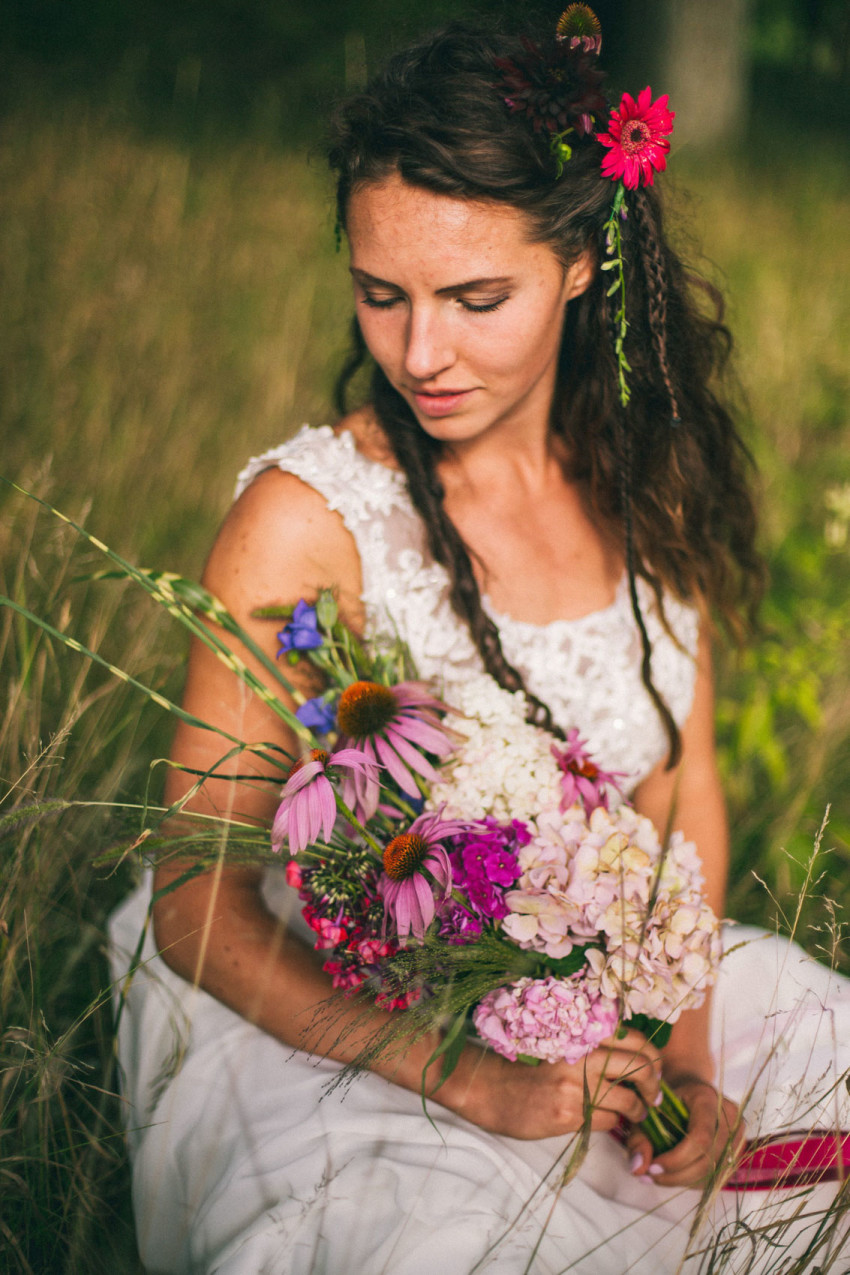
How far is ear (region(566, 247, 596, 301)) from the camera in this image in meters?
1.69

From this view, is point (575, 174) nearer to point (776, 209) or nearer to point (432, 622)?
point (432, 622)

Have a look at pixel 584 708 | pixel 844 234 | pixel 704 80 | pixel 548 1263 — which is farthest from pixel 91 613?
pixel 704 80

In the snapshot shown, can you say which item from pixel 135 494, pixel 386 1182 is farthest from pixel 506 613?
pixel 135 494

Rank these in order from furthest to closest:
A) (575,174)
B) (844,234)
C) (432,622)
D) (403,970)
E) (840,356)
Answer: (844,234) < (840,356) < (432,622) < (575,174) < (403,970)

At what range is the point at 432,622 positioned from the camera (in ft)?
5.92

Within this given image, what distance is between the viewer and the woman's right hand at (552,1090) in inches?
52.9

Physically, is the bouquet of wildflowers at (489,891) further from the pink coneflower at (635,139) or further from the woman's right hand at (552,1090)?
the pink coneflower at (635,139)

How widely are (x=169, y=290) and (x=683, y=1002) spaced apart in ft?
13.9

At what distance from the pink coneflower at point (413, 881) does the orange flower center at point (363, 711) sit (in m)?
0.17

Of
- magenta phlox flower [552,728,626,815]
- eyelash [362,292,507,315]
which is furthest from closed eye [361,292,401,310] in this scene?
magenta phlox flower [552,728,626,815]

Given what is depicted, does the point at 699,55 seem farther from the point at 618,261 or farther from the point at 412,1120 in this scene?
the point at 412,1120

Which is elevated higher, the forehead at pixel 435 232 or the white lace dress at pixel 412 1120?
the forehead at pixel 435 232

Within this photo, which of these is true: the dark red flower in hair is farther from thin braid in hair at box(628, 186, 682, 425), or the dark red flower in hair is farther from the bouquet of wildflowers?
the bouquet of wildflowers

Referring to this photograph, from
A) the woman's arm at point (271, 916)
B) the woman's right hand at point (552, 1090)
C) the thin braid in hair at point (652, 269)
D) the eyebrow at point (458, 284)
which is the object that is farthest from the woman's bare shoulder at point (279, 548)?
the woman's right hand at point (552, 1090)
